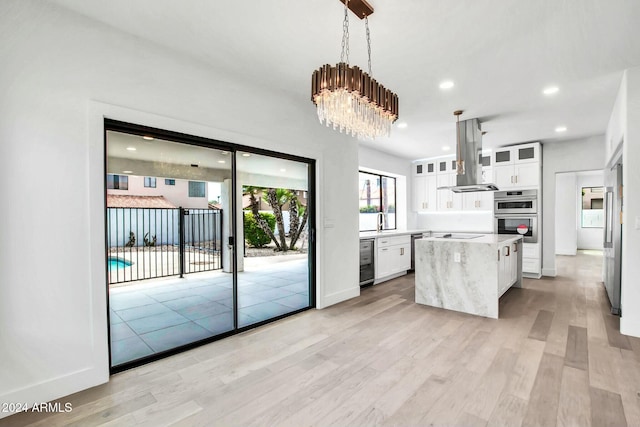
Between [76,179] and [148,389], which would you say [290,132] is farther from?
[148,389]

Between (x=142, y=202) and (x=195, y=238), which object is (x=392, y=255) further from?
(x=142, y=202)

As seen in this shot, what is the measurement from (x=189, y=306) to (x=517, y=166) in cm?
646

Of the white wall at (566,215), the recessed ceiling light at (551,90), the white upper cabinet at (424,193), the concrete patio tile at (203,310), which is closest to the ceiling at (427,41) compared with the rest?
the recessed ceiling light at (551,90)

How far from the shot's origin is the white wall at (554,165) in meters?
5.53

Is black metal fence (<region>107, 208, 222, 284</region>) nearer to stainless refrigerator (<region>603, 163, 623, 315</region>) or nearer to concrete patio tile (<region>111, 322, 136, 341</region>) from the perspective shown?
concrete patio tile (<region>111, 322, 136, 341</region>)

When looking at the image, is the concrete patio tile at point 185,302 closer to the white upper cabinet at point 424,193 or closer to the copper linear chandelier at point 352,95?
the copper linear chandelier at point 352,95

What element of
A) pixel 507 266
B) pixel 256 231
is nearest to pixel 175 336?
pixel 256 231

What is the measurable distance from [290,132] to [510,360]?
3.20 metres

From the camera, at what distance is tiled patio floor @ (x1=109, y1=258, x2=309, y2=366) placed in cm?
293

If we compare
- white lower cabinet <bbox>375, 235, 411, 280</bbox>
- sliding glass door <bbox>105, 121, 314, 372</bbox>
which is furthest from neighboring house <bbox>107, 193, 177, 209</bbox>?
white lower cabinet <bbox>375, 235, 411, 280</bbox>

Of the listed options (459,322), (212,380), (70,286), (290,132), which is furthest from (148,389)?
(459,322)

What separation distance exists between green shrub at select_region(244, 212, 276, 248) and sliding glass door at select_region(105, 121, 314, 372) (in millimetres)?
20

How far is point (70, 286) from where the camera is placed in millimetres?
2090

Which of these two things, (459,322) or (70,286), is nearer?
(70,286)
